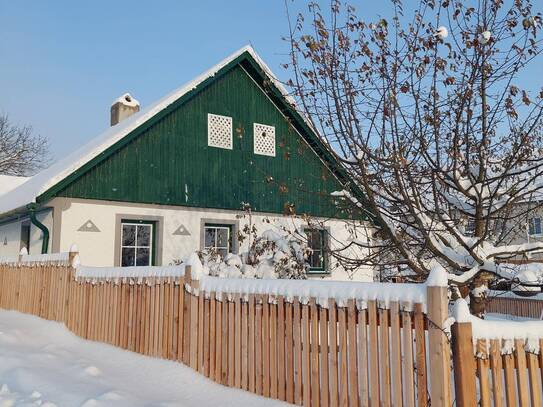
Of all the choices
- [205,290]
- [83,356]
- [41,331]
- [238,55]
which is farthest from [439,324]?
[238,55]

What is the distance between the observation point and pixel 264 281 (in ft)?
17.2

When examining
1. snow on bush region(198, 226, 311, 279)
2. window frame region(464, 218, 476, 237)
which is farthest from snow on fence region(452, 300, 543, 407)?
snow on bush region(198, 226, 311, 279)

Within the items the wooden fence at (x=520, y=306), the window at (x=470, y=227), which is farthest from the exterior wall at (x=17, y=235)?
the wooden fence at (x=520, y=306)

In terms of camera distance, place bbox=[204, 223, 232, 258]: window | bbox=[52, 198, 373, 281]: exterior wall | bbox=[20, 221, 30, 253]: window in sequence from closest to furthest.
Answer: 1. bbox=[52, 198, 373, 281]: exterior wall
2. bbox=[204, 223, 232, 258]: window
3. bbox=[20, 221, 30, 253]: window

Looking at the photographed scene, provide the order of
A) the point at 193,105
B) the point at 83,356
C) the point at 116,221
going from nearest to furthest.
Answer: the point at 83,356 → the point at 116,221 → the point at 193,105

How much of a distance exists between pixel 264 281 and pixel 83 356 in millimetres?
3641

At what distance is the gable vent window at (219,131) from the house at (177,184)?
29 mm

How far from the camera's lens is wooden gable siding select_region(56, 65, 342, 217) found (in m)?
12.0

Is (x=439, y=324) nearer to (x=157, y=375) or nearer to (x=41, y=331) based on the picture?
(x=157, y=375)

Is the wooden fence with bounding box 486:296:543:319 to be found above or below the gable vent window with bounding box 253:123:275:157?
below

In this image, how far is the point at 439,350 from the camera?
138 inches

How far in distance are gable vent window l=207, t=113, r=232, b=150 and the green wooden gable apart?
5.3 inches

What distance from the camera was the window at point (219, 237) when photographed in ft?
44.5

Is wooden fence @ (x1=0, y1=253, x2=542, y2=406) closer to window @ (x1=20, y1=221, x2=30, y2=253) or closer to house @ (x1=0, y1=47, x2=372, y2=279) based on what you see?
house @ (x1=0, y1=47, x2=372, y2=279)
